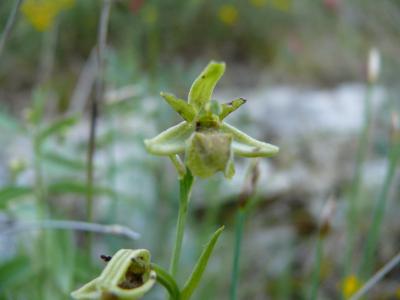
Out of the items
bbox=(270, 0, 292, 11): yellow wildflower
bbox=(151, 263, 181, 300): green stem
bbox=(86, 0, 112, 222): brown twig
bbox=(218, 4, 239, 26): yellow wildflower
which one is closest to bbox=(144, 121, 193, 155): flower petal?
bbox=(151, 263, 181, 300): green stem

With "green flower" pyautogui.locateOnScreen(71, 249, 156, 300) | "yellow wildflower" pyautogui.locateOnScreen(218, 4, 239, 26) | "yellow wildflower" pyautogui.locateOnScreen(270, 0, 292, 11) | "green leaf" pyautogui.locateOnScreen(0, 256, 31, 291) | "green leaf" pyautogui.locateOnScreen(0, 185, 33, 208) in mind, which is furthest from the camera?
"yellow wildflower" pyautogui.locateOnScreen(270, 0, 292, 11)

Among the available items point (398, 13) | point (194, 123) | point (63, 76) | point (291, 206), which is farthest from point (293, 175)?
point (194, 123)

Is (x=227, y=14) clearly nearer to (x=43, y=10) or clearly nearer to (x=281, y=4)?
(x=281, y=4)

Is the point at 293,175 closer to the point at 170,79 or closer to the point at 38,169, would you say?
the point at 170,79

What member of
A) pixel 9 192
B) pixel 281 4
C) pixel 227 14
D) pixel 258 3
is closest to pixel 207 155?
pixel 9 192

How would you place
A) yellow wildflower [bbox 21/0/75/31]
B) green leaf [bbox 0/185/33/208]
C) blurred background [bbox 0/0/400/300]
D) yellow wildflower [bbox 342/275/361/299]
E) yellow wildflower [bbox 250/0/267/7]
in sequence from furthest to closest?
yellow wildflower [bbox 250/0/267/7], yellow wildflower [bbox 21/0/75/31], yellow wildflower [bbox 342/275/361/299], blurred background [bbox 0/0/400/300], green leaf [bbox 0/185/33/208]

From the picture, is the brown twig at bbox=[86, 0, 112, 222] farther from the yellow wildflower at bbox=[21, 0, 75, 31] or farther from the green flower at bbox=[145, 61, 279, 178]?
the yellow wildflower at bbox=[21, 0, 75, 31]
